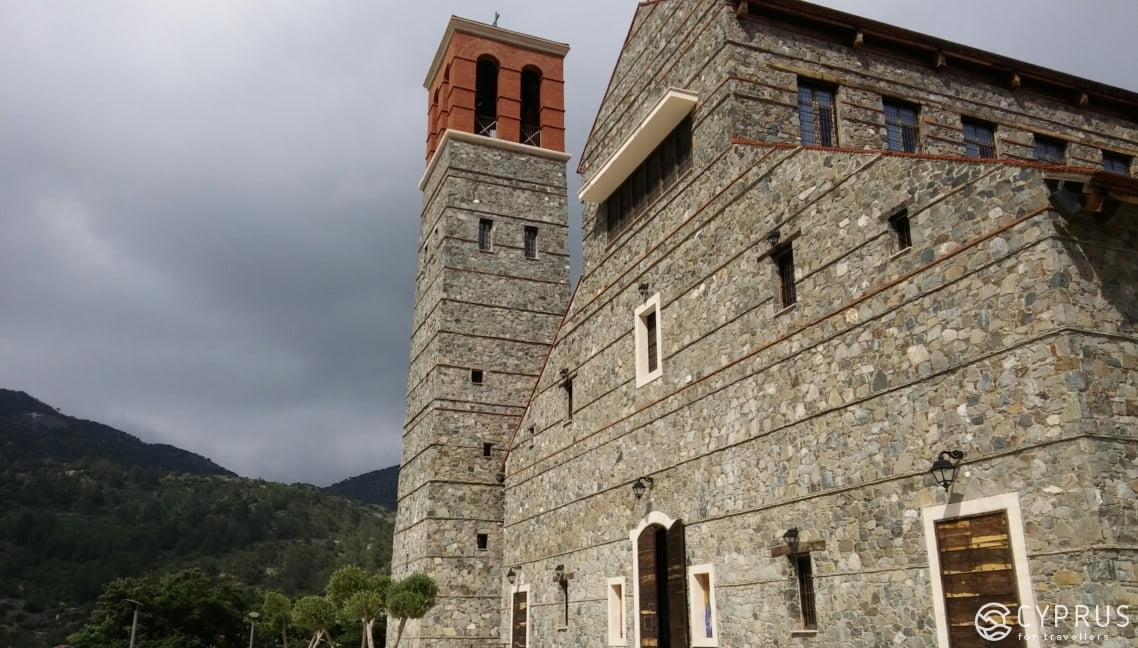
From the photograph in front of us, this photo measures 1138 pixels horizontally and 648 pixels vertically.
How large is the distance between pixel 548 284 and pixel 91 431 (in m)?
112

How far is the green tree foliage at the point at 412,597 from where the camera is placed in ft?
65.6

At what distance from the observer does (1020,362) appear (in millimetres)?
8188

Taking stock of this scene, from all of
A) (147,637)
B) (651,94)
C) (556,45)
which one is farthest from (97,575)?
(651,94)

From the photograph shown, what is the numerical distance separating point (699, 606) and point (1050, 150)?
33.7ft

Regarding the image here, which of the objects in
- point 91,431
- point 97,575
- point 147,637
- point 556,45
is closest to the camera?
point 556,45

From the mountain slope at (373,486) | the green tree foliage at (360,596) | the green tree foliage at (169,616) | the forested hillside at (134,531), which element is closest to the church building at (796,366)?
the green tree foliage at (360,596)

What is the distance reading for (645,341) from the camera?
15.7m

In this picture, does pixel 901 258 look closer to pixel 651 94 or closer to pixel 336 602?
pixel 651 94

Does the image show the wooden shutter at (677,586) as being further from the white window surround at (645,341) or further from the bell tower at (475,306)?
the bell tower at (475,306)

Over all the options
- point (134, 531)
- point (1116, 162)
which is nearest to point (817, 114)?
point (1116, 162)

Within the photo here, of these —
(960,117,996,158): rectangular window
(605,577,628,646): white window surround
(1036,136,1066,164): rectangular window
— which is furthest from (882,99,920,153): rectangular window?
(605,577,628,646): white window surround

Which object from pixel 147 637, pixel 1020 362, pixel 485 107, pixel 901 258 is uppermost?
pixel 485 107

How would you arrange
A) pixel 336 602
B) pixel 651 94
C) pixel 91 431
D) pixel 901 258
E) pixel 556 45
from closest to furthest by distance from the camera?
pixel 901 258 → pixel 651 94 → pixel 336 602 → pixel 556 45 → pixel 91 431

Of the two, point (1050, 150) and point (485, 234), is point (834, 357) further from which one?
point (485, 234)
